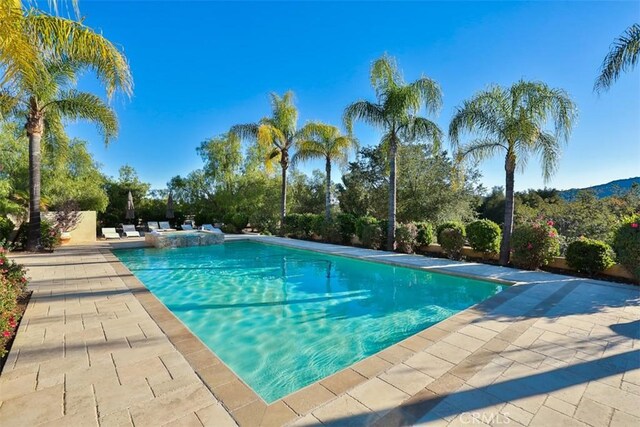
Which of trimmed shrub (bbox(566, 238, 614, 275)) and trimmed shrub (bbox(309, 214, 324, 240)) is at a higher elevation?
trimmed shrub (bbox(309, 214, 324, 240))

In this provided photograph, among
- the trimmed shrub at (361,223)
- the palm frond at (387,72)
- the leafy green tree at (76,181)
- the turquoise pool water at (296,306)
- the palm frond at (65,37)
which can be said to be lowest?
the turquoise pool water at (296,306)

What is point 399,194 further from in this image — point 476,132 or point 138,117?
point 138,117

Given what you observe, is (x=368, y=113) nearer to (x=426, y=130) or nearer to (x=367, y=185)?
(x=426, y=130)

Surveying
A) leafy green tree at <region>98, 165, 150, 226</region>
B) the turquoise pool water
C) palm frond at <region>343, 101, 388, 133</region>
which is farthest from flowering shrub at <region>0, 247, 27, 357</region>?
leafy green tree at <region>98, 165, 150, 226</region>

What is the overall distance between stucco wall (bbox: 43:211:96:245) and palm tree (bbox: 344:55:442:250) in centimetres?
1453

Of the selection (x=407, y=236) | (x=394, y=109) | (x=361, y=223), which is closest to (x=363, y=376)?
(x=407, y=236)

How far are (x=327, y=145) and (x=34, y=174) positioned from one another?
12353 millimetres

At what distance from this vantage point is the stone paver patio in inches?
102

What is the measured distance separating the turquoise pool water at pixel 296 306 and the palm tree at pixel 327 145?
22.1 feet

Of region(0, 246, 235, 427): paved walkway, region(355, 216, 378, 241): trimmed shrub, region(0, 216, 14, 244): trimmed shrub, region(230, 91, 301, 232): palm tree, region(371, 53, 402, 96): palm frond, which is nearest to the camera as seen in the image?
region(0, 246, 235, 427): paved walkway

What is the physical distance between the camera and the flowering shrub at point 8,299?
3.46m

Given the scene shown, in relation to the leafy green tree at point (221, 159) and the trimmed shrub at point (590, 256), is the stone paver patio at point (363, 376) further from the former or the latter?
the leafy green tree at point (221, 159)

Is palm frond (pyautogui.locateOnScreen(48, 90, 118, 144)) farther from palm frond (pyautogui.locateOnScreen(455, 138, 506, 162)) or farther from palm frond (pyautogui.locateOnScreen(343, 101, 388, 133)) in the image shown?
palm frond (pyautogui.locateOnScreen(455, 138, 506, 162))

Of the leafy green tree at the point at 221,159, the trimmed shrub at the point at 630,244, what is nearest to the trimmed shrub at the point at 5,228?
the leafy green tree at the point at 221,159
